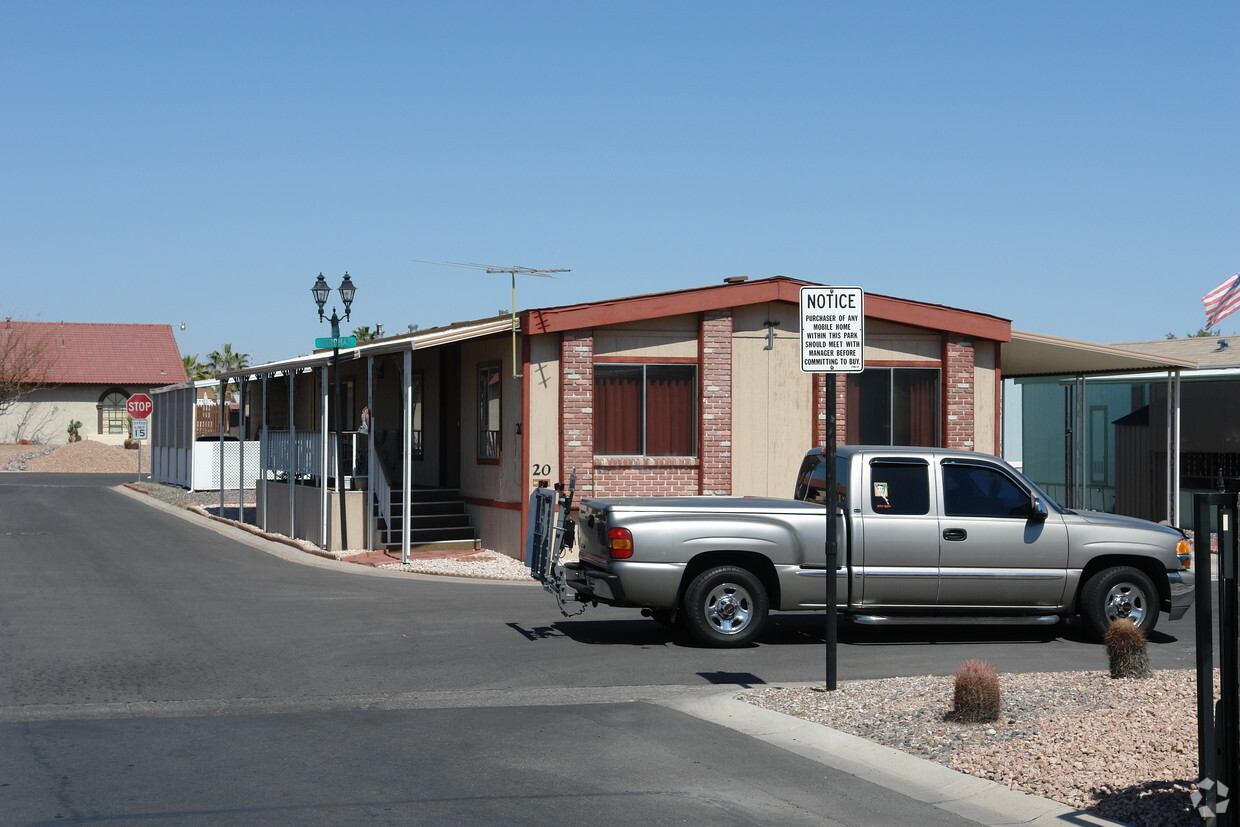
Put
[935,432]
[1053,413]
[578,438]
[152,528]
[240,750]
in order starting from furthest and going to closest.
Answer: [1053,413], [152,528], [935,432], [578,438], [240,750]

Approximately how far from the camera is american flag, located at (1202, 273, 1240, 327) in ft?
69.8

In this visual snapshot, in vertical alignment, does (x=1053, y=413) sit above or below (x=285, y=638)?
above

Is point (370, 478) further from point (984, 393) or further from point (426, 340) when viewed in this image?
point (984, 393)

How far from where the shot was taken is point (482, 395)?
2142 centimetres

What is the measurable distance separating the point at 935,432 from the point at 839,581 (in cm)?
958

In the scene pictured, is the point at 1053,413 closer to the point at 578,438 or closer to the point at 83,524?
the point at 578,438

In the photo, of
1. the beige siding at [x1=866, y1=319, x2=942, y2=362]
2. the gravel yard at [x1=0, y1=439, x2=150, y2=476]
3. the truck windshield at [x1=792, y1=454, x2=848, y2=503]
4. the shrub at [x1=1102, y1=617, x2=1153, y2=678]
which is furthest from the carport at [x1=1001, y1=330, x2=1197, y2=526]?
the gravel yard at [x1=0, y1=439, x2=150, y2=476]

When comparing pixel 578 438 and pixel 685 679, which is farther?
pixel 578 438

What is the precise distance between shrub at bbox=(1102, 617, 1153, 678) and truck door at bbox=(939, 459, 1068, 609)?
9.32 feet

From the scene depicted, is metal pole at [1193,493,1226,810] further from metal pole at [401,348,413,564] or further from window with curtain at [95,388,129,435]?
window with curtain at [95,388,129,435]

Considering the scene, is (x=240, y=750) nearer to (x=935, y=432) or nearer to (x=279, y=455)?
(x=935, y=432)

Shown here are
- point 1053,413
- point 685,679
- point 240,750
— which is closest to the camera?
point 240,750

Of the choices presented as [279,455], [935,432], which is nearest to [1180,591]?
[935,432]

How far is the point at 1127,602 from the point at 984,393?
886 cm
